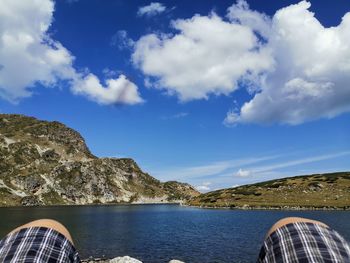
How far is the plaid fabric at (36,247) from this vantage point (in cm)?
352

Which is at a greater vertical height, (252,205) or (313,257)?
(252,205)

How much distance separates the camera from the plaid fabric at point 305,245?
3502 mm

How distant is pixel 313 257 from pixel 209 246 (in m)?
67.2

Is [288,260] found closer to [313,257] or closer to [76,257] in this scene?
[313,257]

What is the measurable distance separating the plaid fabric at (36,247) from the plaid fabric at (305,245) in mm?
1830

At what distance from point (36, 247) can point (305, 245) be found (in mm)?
2337

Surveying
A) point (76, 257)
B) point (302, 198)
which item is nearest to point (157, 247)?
point (76, 257)

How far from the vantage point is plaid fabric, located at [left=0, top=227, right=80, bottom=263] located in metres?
3.52

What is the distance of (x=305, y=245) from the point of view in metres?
3.58

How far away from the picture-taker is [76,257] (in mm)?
3822

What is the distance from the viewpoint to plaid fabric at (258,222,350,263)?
3.50 metres

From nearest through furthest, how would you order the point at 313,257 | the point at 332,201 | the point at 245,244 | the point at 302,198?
the point at 313,257, the point at 245,244, the point at 332,201, the point at 302,198

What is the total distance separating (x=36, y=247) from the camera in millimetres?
3580

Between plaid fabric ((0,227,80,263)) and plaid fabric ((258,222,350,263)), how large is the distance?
183 cm
